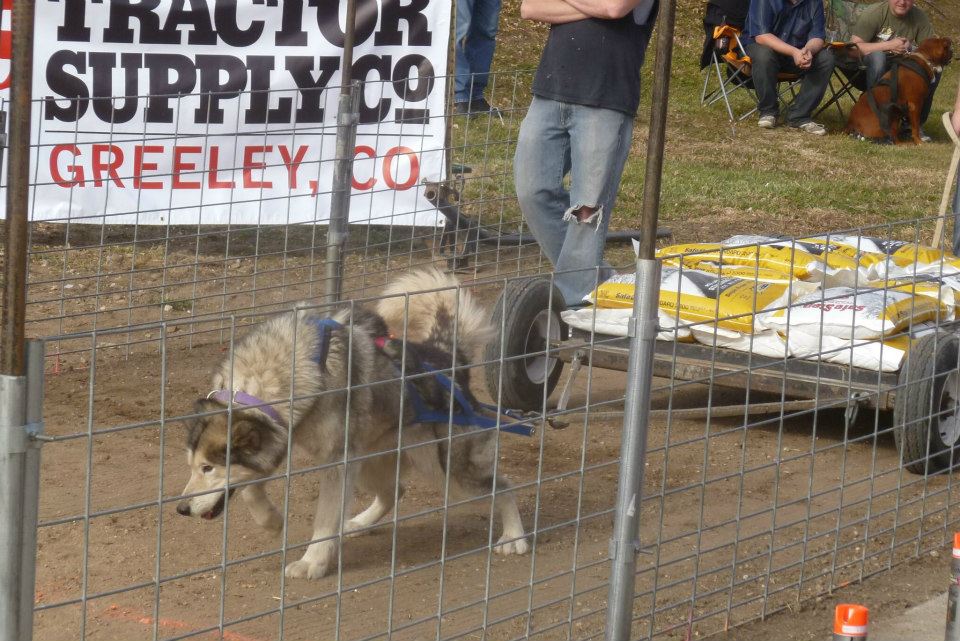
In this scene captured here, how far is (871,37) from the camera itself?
→ 14555 mm

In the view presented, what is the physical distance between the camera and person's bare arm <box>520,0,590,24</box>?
225 inches

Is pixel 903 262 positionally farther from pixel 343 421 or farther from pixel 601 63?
pixel 343 421

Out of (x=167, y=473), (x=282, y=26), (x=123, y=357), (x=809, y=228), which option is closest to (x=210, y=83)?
(x=282, y=26)

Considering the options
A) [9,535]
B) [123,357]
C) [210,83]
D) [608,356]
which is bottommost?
[123,357]

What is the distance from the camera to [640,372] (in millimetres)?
2885

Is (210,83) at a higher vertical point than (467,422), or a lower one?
higher

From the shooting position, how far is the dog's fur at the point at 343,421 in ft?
11.3

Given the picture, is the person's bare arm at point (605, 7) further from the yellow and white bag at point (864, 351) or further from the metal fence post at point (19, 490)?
the metal fence post at point (19, 490)

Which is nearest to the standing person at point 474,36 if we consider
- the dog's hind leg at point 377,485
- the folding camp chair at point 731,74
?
the folding camp chair at point 731,74

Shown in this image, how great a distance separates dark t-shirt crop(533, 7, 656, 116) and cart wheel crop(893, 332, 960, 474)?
1802 millimetres

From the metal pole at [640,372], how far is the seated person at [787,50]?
11594mm

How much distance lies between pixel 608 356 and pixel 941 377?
130 cm

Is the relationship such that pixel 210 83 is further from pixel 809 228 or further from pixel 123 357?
pixel 809 228

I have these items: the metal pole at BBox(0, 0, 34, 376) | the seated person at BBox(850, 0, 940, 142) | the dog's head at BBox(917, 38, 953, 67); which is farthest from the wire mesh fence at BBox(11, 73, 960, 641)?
the dog's head at BBox(917, 38, 953, 67)
